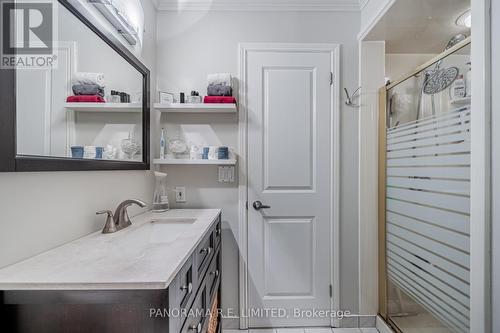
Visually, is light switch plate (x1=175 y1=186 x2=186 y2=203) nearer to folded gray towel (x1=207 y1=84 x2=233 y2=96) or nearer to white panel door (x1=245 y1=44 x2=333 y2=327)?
white panel door (x1=245 y1=44 x2=333 y2=327)

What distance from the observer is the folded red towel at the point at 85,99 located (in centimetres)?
108

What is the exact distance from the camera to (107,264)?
872 millimetres

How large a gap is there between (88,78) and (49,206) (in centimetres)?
58

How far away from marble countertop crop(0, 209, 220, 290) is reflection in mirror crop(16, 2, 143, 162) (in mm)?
362

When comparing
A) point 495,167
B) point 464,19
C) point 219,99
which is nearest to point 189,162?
point 219,99

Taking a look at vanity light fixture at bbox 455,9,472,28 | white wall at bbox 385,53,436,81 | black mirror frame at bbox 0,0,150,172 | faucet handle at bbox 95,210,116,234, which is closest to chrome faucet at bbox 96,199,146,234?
faucet handle at bbox 95,210,116,234

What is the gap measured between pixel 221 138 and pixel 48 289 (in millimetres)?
1534

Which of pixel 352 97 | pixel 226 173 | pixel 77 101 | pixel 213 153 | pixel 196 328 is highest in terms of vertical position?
pixel 352 97

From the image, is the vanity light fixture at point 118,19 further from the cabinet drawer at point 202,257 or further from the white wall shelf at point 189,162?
the cabinet drawer at point 202,257

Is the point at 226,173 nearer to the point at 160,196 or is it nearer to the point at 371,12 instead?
the point at 160,196

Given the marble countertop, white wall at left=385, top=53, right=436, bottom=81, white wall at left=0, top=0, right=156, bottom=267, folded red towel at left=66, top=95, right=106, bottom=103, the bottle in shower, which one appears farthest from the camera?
white wall at left=385, top=53, right=436, bottom=81

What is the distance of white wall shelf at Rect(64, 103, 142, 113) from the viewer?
3.64ft

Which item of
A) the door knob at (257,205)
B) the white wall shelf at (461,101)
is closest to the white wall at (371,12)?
the white wall shelf at (461,101)

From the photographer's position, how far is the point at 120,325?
0.78 m
